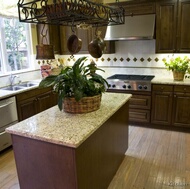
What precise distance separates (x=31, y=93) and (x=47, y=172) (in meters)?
2.07

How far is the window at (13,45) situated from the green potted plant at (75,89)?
7.23 ft

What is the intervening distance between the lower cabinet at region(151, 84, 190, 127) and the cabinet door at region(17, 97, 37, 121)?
7.16 feet

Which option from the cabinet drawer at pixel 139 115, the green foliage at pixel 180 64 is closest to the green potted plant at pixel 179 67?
the green foliage at pixel 180 64

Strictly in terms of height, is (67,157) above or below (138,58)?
below

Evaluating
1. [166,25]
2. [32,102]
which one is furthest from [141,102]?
[32,102]

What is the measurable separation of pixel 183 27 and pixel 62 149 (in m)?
3.08

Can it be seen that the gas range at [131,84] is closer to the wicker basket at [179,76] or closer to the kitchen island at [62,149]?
the wicker basket at [179,76]

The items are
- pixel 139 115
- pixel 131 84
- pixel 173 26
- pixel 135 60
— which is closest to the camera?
pixel 173 26

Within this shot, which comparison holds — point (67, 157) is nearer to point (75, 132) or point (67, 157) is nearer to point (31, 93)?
point (75, 132)

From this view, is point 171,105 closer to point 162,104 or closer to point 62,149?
point 162,104

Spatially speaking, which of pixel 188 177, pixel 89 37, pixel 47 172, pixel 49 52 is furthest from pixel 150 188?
pixel 89 37

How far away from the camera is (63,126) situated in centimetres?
173

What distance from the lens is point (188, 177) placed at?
2438 millimetres

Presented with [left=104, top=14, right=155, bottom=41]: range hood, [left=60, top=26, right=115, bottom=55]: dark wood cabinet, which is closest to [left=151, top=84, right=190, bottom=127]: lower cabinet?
[left=104, top=14, right=155, bottom=41]: range hood
